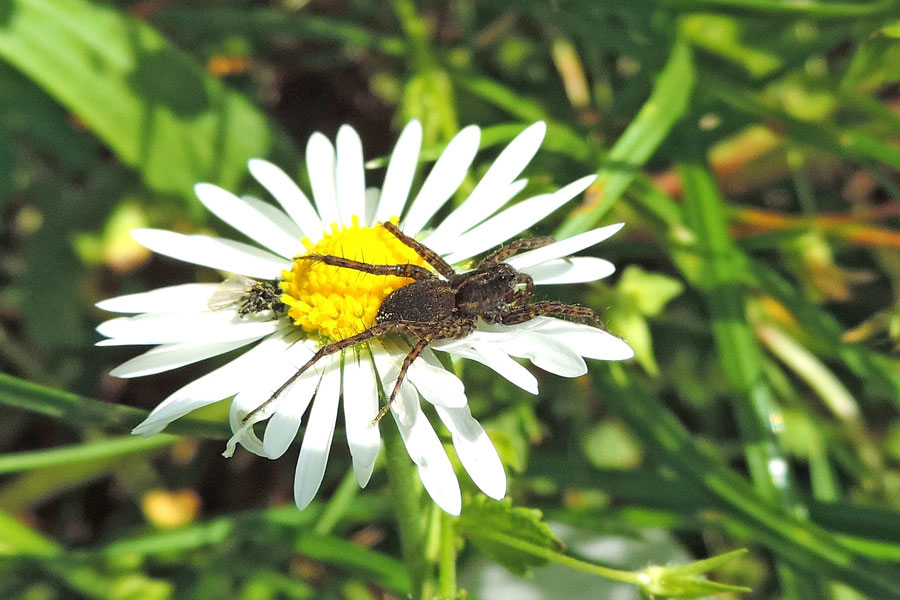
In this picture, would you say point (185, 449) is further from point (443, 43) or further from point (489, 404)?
point (443, 43)

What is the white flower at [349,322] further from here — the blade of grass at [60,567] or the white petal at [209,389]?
the blade of grass at [60,567]

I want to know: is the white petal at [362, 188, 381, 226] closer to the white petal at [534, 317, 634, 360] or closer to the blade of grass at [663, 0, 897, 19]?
the white petal at [534, 317, 634, 360]

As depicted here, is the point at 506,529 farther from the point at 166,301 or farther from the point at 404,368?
the point at 166,301

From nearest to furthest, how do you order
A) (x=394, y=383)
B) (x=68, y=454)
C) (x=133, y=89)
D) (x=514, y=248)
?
(x=394, y=383) < (x=514, y=248) < (x=68, y=454) < (x=133, y=89)

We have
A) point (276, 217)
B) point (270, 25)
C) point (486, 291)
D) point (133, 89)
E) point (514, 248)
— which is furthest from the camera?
point (270, 25)

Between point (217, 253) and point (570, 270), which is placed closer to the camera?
point (570, 270)

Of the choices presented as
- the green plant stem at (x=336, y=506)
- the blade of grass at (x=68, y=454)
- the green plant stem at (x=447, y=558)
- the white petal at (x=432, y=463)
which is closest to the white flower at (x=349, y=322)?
the white petal at (x=432, y=463)

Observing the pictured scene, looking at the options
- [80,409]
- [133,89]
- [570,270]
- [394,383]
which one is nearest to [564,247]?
[570,270]
